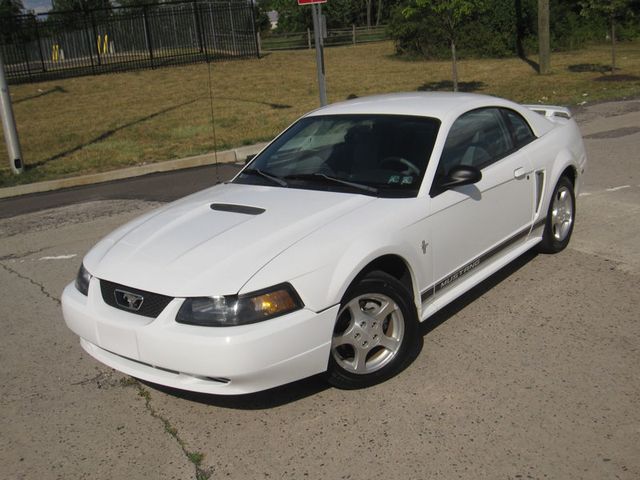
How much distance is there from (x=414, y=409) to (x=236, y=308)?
1081 millimetres

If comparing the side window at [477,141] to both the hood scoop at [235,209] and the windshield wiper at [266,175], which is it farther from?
the hood scoop at [235,209]

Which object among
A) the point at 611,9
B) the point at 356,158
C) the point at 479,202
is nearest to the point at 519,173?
the point at 479,202

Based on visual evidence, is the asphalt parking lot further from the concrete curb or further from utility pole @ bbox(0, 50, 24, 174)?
utility pole @ bbox(0, 50, 24, 174)

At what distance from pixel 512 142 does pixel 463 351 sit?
1.79 meters

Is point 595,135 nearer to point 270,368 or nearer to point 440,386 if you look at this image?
point 440,386

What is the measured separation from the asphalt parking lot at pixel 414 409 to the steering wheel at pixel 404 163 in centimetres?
104

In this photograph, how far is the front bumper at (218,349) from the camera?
3297mm

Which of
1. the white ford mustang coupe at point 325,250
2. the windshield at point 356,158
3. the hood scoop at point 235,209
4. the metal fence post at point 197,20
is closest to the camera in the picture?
the white ford mustang coupe at point 325,250

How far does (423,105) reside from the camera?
482 centimetres

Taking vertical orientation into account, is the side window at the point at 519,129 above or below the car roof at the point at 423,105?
below

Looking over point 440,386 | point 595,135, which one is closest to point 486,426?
point 440,386

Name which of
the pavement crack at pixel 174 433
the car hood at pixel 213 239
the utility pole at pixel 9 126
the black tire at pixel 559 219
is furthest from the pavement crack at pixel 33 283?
the utility pole at pixel 9 126

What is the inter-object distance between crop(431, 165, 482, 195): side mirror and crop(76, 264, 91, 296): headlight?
2.07 meters

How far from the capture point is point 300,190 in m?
4.43
